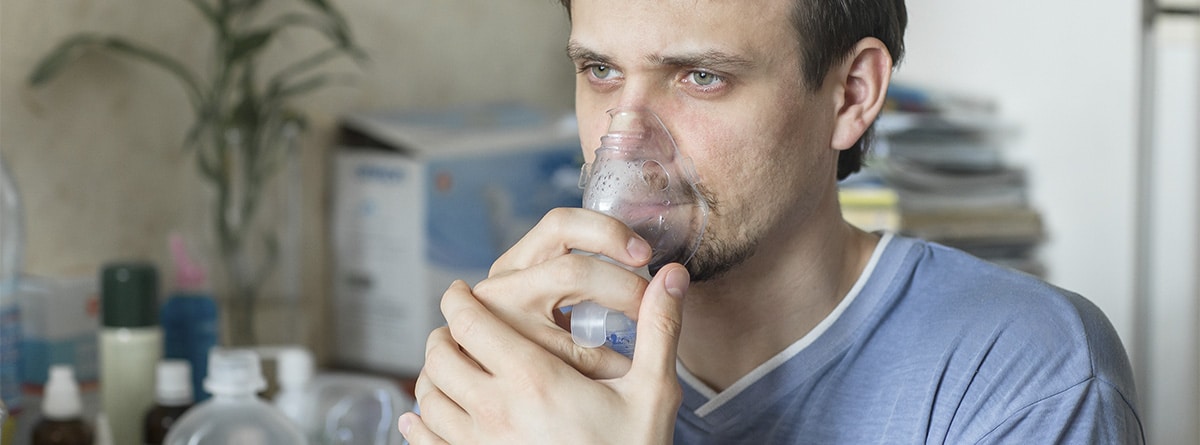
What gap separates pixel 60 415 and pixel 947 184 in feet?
4.82

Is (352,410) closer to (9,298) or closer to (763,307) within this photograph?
(9,298)

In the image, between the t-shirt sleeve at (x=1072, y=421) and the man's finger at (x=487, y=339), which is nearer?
the man's finger at (x=487, y=339)

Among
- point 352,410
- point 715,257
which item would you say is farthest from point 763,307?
point 352,410

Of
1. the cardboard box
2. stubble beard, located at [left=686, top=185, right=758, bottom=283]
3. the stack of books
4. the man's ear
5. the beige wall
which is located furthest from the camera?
the stack of books

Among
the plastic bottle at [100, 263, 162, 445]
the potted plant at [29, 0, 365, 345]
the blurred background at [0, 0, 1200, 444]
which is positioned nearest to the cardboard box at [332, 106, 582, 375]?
the blurred background at [0, 0, 1200, 444]

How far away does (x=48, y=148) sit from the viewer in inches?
59.8

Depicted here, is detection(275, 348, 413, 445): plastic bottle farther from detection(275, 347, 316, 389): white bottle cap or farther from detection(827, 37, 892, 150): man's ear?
detection(827, 37, 892, 150): man's ear

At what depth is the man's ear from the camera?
3.87ft

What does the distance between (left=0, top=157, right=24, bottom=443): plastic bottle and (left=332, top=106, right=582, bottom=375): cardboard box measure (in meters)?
0.56

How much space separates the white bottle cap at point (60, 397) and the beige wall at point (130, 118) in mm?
283

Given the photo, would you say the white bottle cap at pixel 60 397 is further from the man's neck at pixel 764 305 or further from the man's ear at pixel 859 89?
the man's ear at pixel 859 89

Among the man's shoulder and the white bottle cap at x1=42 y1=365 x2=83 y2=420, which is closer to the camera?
the man's shoulder

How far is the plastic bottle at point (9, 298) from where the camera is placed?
131cm

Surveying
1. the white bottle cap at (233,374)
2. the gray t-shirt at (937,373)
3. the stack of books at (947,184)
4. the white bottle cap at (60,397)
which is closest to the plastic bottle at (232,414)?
the white bottle cap at (233,374)
